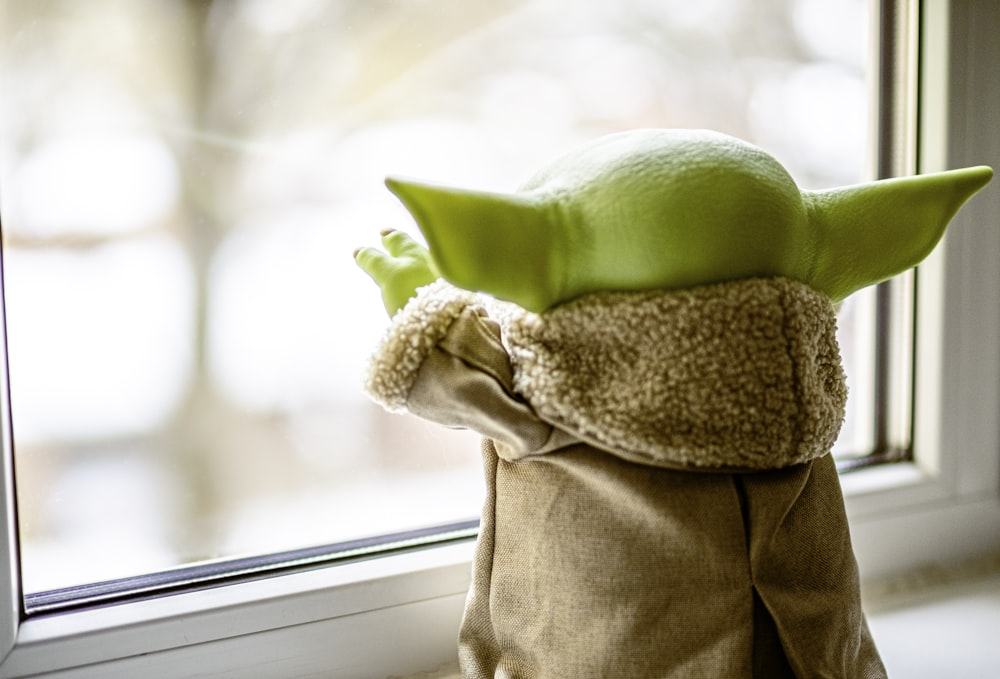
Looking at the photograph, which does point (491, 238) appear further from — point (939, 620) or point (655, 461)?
point (939, 620)

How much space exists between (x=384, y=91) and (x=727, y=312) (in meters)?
0.36

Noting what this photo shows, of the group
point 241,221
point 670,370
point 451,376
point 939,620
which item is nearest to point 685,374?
point 670,370

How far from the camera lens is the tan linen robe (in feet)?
1.43

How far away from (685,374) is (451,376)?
0.42ft

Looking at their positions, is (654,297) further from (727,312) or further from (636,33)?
(636,33)

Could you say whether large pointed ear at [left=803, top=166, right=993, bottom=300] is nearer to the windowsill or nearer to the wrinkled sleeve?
the wrinkled sleeve

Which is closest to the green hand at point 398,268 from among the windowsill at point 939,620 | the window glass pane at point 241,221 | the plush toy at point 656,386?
the plush toy at point 656,386

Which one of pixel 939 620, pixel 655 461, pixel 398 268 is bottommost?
pixel 939 620

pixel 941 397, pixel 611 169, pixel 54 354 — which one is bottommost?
pixel 941 397

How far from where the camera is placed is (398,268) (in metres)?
0.49

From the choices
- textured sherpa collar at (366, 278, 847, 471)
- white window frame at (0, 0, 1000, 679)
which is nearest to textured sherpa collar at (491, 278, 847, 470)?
textured sherpa collar at (366, 278, 847, 471)

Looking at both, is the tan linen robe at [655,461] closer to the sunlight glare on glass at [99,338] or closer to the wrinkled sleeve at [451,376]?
the wrinkled sleeve at [451,376]

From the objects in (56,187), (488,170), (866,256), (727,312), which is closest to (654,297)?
(727,312)

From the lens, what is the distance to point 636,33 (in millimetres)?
733
